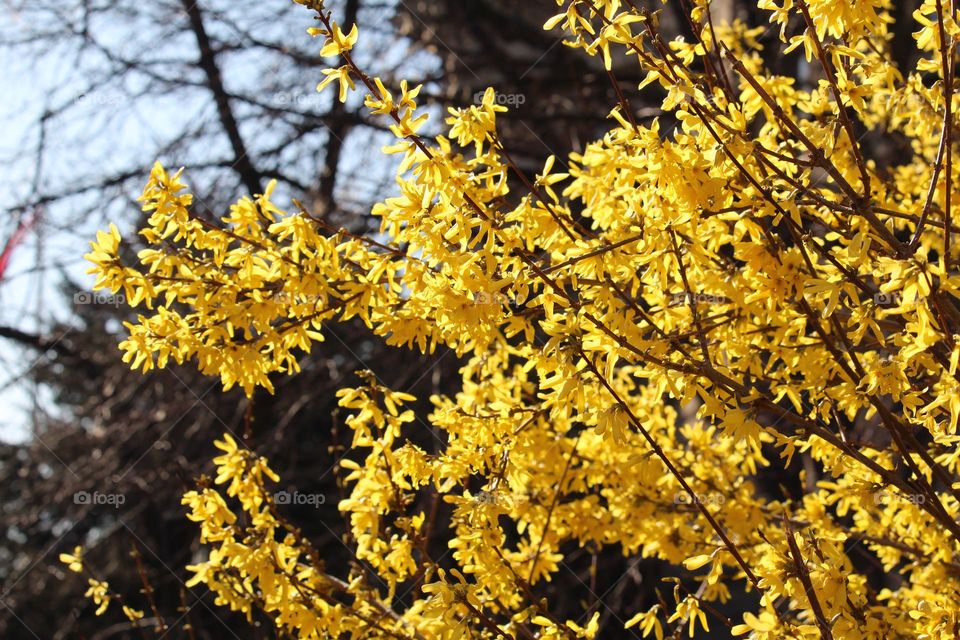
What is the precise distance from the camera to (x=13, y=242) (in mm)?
5824

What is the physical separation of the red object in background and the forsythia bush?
3609mm

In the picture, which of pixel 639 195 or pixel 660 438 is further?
pixel 660 438

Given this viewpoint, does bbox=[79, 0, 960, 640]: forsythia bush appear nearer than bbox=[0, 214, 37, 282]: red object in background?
Yes

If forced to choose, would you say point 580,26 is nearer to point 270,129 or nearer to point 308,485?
point 270,129

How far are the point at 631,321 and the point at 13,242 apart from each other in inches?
Result: 199

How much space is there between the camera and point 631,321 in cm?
198

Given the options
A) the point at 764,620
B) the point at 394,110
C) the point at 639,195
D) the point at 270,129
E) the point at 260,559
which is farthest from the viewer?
the point at 270,129

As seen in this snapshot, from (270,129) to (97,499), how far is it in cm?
264

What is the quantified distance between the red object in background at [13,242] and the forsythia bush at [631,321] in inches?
142

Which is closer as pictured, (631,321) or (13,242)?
(631,321)

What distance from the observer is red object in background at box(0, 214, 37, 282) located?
19.1 feet

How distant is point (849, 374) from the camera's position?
2.04 meters

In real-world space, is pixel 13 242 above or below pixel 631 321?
below

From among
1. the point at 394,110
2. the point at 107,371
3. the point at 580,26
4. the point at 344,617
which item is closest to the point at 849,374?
the point at 580,26
